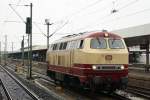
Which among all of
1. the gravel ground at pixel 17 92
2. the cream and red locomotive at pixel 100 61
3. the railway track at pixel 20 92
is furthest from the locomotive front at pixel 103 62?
the gravel ground at pixel 17 92

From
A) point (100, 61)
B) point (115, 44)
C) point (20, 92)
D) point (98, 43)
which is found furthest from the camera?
point (20, 92)

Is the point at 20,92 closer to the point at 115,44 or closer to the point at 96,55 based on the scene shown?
the point at 96,55

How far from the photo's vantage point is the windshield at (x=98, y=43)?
61.1 ft

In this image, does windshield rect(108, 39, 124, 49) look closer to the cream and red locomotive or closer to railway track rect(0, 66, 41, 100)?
the cream and red locomotive

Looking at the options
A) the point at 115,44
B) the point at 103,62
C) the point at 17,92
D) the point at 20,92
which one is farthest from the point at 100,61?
the point at 17,92

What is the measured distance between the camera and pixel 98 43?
18703mm

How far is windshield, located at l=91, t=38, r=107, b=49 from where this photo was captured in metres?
18.6

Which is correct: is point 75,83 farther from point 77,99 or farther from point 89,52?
point 89,52

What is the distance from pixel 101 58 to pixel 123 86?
1.66 metres

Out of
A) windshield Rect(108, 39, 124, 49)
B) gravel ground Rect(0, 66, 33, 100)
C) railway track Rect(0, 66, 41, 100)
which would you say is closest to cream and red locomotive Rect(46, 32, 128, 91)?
windshield Rect(108, 39, 124, 49)

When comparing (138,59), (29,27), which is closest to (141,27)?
(29,27)

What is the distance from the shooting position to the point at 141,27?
33.7 metres

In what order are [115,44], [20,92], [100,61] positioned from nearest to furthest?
[100,61] < [115,44] < [20,92]

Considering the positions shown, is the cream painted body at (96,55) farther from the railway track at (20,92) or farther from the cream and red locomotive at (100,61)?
the railway track at (20,92)
